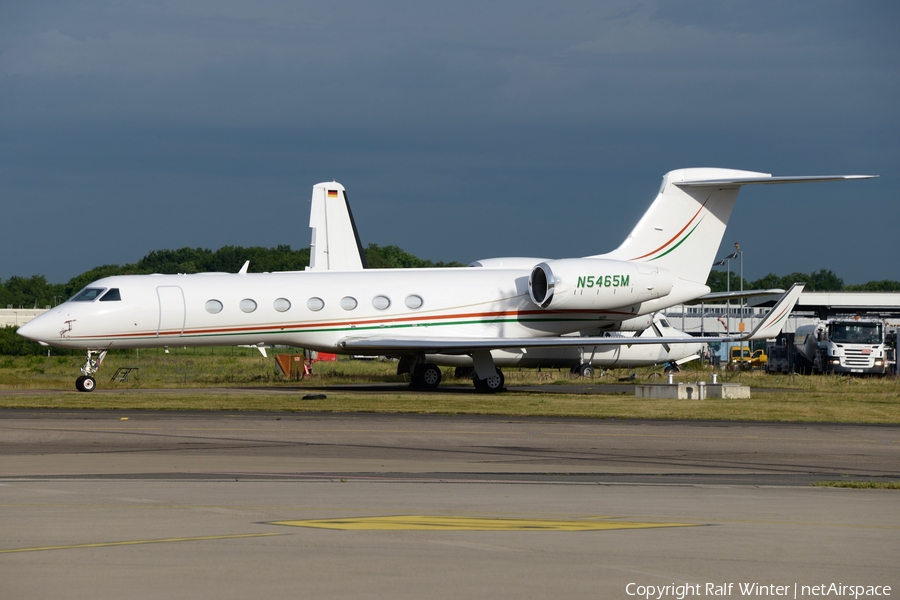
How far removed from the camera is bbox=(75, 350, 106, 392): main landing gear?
81.6 feet

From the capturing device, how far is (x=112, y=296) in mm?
25625

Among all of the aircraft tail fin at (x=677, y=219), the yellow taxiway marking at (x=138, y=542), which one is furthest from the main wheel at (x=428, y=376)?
the yellow taxiway marking at (x=138, y=542)

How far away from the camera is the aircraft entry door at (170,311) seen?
25703 mm

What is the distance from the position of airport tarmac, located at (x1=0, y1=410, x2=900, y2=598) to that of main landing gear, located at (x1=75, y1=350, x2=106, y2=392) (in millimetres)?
9330

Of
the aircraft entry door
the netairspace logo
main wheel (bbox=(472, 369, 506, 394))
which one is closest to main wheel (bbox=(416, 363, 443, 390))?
main wheel (bbox=(472, 369, 506, 394))

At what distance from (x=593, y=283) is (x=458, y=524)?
21.5m

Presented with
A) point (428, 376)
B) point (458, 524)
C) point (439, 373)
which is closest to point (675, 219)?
point (439, 373)

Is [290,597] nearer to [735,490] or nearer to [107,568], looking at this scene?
[107,568]

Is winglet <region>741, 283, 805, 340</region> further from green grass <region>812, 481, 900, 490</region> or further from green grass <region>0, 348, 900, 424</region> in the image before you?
green grass <region>812, 481, 900, 490</region>

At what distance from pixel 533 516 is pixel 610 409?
13.2 metres

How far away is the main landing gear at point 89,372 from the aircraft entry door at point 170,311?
163cm

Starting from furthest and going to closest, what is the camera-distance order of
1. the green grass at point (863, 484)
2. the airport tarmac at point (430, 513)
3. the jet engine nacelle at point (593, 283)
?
the jet engine nacelle at point (593, 283) → the green grass at point (863, 484) → the airport tarmac at point (430, 513)

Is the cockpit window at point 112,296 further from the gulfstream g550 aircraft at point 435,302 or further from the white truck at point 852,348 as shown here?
the white truck at point 852,348

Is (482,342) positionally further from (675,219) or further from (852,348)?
(852,348)
